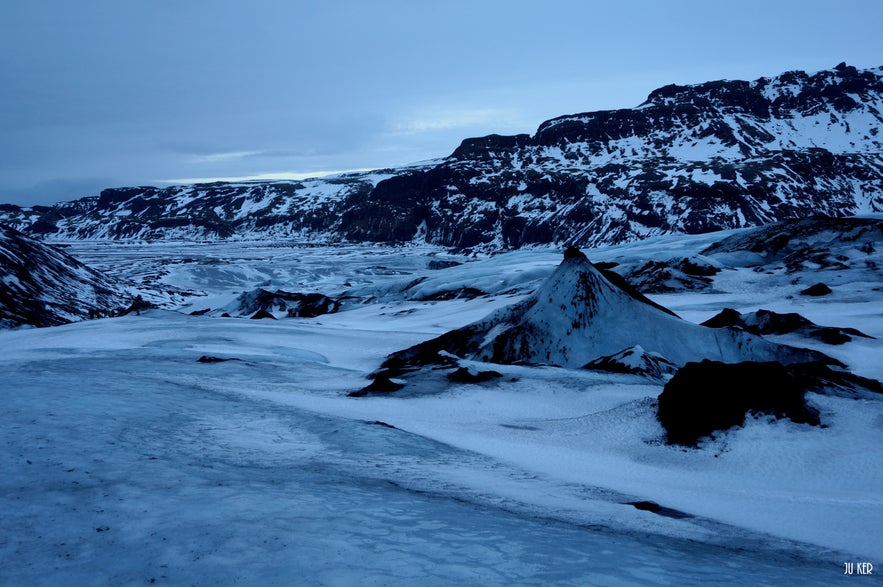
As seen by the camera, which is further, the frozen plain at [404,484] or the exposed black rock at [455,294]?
Result: the exposed black rock at [455,294]

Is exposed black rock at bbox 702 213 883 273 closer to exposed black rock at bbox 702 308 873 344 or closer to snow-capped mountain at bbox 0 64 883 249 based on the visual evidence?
exposed black rock at bbox 702 308 873 344

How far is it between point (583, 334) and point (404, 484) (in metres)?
10.2

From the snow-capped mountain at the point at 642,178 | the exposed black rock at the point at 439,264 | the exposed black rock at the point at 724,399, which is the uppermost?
the snow-capped mountain at the point at 642,178

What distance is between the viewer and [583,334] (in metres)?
15.6

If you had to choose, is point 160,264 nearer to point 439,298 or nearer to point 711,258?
point 439,298

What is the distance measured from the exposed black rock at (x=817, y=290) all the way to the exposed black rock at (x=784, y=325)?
22.5 feet

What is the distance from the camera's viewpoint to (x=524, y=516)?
5.48m

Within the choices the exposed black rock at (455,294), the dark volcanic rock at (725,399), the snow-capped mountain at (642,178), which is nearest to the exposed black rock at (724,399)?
the dark volcanic rock at (725,399)

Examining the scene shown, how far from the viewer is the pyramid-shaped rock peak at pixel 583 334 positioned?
577 inches

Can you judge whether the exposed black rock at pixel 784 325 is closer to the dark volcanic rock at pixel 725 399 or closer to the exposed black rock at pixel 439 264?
the dark volcanic rock at pixel 725 399

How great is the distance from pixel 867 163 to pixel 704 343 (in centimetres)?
14019

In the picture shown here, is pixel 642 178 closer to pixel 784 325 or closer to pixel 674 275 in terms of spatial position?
pixel 674 275

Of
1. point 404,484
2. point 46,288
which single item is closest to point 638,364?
point 404,484

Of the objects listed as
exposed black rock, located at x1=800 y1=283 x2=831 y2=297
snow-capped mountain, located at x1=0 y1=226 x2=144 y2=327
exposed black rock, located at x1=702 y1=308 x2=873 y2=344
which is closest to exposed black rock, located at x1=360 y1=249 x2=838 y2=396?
exposed black rock, located at x1=702 y1=308 x2=873 y2=344
